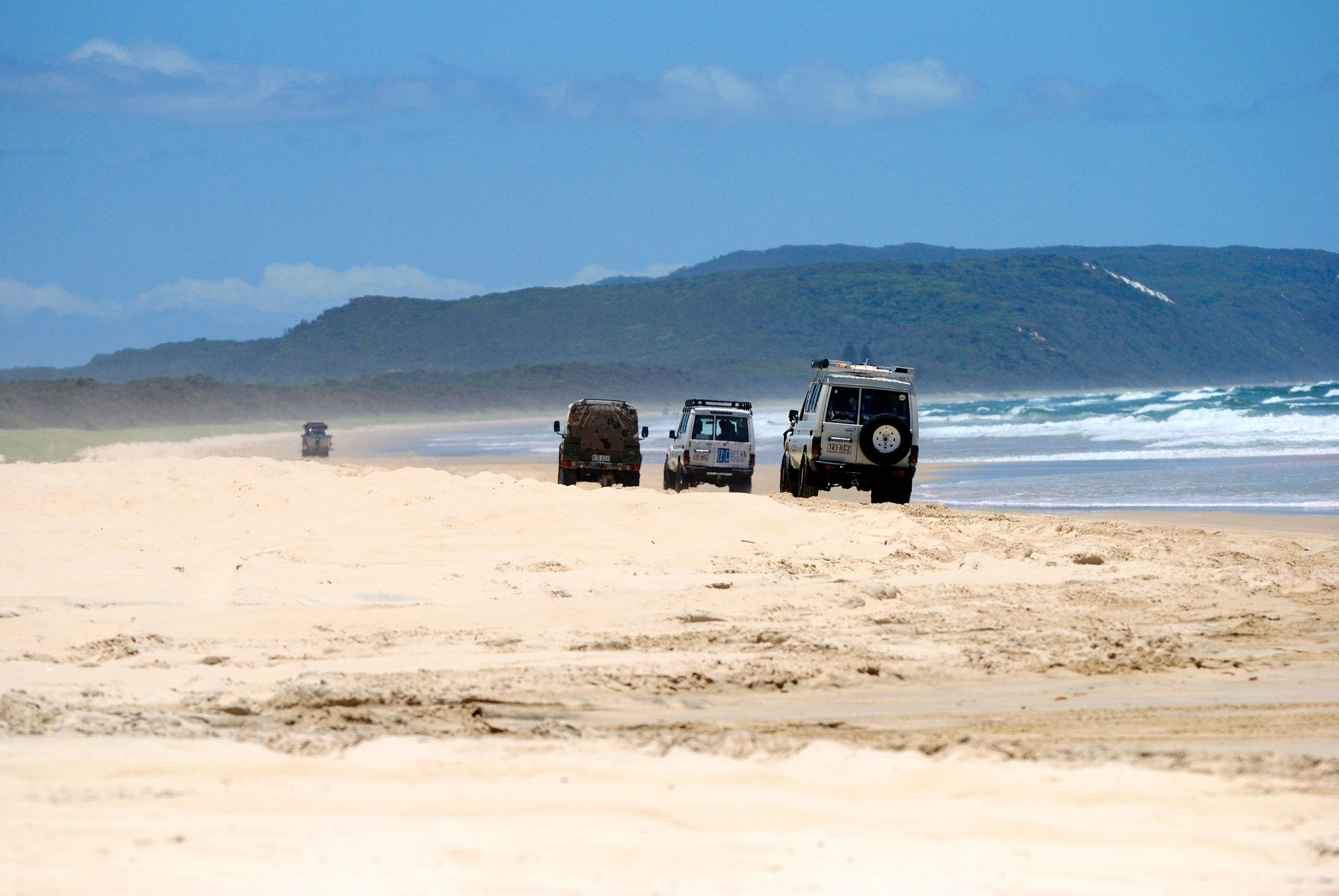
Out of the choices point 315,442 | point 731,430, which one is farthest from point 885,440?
point 315,442

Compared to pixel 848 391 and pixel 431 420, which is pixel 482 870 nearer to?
pixel 848 391

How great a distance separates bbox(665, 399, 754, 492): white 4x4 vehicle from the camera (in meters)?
22.3

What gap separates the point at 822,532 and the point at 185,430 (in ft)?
189

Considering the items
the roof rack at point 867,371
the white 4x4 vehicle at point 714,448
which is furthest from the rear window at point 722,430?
the roof rack at point 867,371

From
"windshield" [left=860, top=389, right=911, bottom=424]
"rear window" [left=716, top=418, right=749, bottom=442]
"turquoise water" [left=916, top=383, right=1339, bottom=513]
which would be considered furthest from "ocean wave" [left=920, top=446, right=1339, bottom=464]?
"windshield" [left=860, top=389, right=911, bottom=424]

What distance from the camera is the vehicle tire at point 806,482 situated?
1970 centimetres

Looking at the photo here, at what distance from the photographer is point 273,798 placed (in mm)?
4824

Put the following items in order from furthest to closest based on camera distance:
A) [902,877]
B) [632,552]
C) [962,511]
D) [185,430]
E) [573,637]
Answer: [185,430], [962,511], [632,552], [573,637], [902,877]

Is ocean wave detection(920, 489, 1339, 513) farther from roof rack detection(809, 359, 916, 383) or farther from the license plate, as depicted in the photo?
the license plate

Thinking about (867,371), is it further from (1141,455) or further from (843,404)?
(1141,455)

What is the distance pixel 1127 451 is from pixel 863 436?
20449 millimetres

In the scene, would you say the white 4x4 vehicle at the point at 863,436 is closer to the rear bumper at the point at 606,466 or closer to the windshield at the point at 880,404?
the windshield at the point at 880,404

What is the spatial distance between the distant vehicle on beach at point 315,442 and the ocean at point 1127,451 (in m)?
5.80

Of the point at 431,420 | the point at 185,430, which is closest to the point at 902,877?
the point at 185,430
